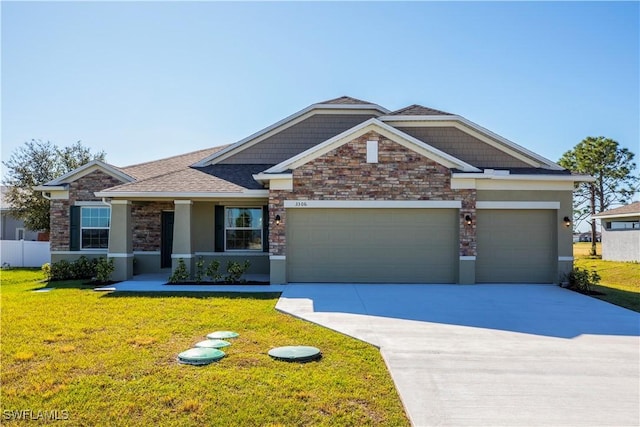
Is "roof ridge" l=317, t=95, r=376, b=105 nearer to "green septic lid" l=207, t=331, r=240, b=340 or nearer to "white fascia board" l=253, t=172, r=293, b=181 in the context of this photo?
"white fascia board" l=253, t=172, r=293, b=181

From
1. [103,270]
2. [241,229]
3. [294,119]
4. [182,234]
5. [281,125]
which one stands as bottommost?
[103,270]

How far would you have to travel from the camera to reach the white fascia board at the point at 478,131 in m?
14.4

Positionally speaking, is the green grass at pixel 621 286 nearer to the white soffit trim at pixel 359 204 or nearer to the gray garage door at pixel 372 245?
the gray garage door at pixel 372 245

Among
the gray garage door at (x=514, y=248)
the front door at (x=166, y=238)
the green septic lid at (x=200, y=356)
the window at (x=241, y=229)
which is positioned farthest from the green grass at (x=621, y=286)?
the front door at (x=166, y=238)

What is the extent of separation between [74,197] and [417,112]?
13224 millimetres

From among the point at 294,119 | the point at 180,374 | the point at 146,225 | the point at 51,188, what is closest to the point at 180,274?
the point at 146,225

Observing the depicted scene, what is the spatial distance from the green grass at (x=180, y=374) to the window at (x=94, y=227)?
7.73 metres

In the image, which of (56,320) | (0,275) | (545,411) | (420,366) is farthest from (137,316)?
(0,275)

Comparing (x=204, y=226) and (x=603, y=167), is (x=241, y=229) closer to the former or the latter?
(x=204, y=226)

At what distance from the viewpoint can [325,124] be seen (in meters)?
16.4

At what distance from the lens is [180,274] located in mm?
13234

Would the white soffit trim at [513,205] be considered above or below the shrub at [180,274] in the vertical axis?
above

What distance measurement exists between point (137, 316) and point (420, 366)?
224 inches

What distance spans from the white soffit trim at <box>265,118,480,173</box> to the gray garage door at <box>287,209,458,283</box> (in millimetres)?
1450
